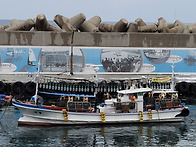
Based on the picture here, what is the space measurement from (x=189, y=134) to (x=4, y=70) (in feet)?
87.4

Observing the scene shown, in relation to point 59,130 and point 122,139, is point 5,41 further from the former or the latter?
point 122,139

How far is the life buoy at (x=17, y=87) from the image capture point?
178 feet

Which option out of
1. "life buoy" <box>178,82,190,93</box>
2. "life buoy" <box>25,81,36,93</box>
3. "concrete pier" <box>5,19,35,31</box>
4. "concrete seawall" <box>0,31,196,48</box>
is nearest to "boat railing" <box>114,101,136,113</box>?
"life buoy" <box>25,81,36,93</box>

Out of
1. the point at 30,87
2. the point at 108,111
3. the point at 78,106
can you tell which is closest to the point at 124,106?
the point at 108,111

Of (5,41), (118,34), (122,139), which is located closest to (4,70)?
(5,41)

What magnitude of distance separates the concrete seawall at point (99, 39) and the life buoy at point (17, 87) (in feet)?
20.8

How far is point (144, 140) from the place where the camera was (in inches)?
1391

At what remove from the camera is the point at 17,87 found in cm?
5444

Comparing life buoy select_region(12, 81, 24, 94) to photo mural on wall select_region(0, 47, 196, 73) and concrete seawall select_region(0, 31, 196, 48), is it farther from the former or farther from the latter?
concrete seawall select_region(0, 31, 196, 48)

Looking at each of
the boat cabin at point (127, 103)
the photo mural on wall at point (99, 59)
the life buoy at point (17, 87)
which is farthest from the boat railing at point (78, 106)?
the photo mural on wall at point (99, 59)

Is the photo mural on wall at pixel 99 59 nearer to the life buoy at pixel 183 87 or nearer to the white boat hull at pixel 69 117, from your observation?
the life buoy at pixel 183 87

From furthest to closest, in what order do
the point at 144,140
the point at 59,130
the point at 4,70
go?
the point at 4,70 → the point at 59,130 → the point at 144,140

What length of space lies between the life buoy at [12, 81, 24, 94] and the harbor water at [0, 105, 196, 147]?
1306 cm

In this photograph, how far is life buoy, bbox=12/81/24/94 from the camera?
2137 inches
